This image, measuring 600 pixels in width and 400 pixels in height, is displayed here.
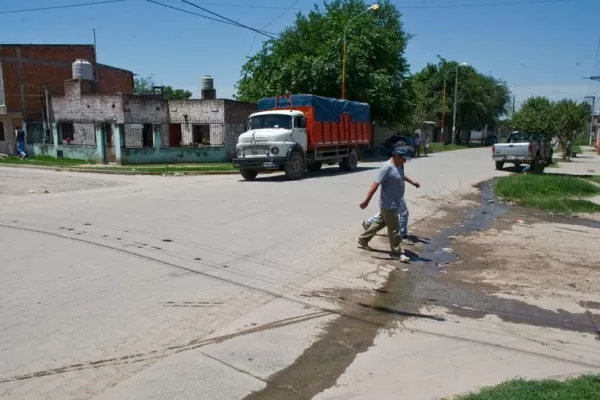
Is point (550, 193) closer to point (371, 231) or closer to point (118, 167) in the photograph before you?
point (371, 231)

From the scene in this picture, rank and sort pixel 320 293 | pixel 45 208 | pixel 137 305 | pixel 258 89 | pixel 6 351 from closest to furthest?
pixel 6 351 → pixel 137 305 → pixel 320 293 → pixel 45 208 → pixel 258 89

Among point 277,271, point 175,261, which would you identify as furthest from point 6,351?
point 277,271

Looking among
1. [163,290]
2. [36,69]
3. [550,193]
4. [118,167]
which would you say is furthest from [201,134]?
[163,290]

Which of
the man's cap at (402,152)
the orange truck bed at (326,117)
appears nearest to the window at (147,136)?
the orange truck bed at (326,117)

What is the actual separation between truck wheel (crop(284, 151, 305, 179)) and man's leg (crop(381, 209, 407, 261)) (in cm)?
1018

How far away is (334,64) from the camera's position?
30531 millimetres

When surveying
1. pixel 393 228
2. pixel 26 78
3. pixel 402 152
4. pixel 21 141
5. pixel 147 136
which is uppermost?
pixel 26 78

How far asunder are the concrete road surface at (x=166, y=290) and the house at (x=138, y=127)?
1419 cm

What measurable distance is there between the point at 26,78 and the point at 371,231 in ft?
104

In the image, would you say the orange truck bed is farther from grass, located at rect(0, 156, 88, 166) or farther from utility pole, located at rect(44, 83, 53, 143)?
utility pole, located at rect(44, 83, 53, 143)

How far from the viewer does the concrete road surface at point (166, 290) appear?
3824mm

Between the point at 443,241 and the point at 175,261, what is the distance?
15.7 feet

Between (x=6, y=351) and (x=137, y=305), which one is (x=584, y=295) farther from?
(x=6, y=351)

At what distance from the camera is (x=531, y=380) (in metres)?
3.66
